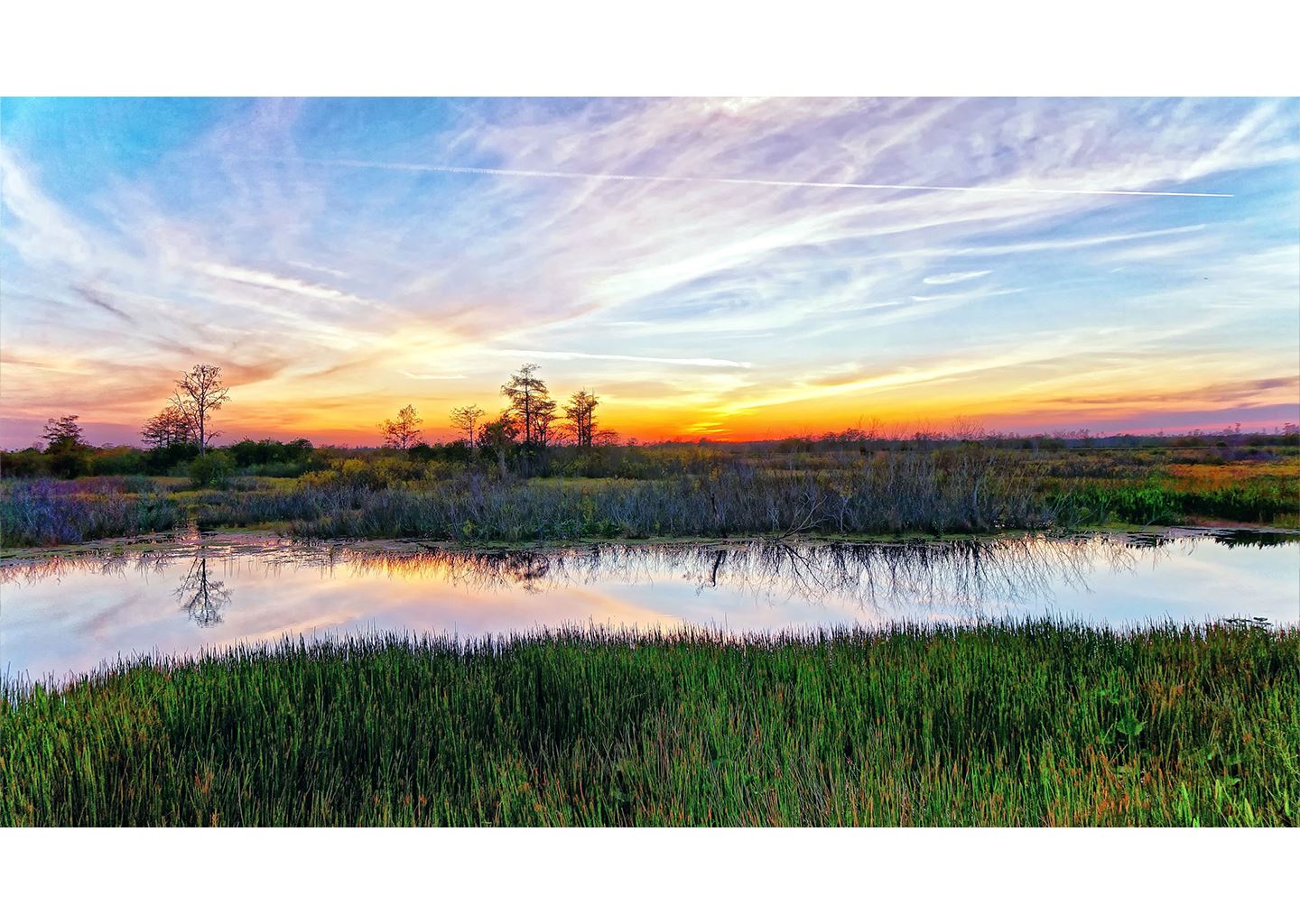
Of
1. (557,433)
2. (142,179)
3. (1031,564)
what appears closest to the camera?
(142,179)

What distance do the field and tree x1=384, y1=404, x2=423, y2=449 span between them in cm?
83

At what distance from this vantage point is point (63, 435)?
662 cm

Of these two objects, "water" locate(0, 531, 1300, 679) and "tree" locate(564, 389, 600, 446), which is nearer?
"water" locate(0, 531, 1300, 679)

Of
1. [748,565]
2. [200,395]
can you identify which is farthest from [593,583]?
[200,395]

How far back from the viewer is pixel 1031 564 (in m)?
9.17

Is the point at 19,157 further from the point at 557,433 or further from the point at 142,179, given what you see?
the point at 557,433

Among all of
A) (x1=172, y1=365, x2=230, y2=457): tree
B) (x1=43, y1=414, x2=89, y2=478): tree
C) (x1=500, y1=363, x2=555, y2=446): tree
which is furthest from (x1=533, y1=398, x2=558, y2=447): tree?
(x1=43, y1=414, x2=89, y2=478): tree

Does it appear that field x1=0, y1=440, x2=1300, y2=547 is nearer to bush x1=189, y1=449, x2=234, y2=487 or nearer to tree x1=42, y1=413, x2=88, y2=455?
bush x1=189, y1=449, x2=234, y2=487

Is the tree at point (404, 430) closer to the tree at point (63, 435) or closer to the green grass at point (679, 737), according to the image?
the tree at point (63, 435)

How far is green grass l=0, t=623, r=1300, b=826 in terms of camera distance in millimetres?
2619

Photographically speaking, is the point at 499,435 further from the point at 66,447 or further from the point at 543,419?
the point at 66,447

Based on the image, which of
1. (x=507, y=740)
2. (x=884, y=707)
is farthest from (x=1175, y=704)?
(x=507, y=740)

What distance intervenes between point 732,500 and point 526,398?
3.98 meters
